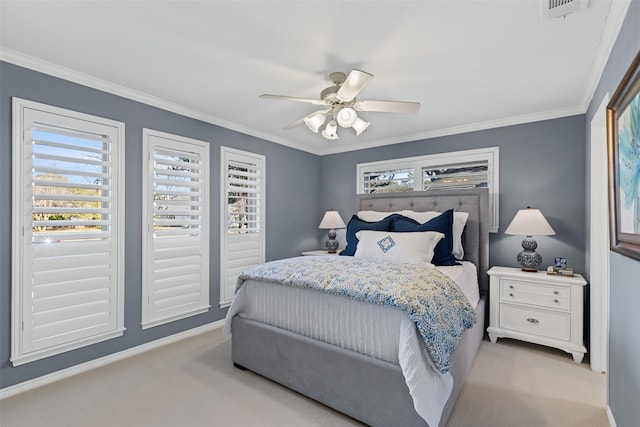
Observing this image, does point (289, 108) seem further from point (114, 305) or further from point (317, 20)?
point (114, 305)

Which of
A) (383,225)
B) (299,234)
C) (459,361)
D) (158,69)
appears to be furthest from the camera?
(299,234)

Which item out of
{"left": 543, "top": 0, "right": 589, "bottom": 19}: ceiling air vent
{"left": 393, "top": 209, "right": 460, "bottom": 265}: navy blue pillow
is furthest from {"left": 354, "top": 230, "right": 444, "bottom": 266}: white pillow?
{"left": 543, "top": 0, "right": 589, "bottom": 19}: ceiling air vent

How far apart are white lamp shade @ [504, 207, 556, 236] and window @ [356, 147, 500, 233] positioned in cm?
49

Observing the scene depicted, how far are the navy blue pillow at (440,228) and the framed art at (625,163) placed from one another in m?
1.36

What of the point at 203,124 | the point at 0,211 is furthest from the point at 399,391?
the point at 203,124

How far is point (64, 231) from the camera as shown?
2.46 meters

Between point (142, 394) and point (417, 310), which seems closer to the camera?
point (417, 310)

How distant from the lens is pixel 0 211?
216 cm

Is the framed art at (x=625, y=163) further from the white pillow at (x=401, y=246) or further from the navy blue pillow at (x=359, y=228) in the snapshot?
the navy blue pillow at (x=359, y=228)

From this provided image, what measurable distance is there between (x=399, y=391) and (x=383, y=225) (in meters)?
1.95

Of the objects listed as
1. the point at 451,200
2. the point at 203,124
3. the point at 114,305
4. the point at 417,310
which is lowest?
the point at 114,305

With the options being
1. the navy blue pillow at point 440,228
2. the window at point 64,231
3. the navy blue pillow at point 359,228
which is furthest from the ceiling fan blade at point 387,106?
the window at point 64,231

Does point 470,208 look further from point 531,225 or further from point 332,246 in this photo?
point 332,246

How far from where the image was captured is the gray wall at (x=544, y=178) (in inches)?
124
